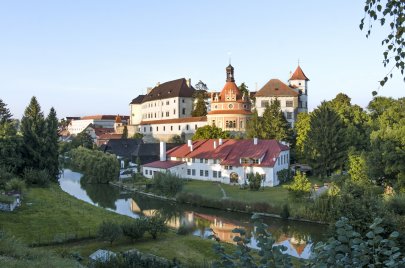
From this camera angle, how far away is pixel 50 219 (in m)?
22.3

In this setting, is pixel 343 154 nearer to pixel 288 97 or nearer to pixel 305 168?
pixel 305 168

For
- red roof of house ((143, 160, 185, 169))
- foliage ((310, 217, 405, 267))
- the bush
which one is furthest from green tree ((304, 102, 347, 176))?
foliage ((310, 217, 405, 267))

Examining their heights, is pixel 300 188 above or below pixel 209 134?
below

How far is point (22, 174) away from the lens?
3812 cm

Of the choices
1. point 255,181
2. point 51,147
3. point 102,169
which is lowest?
point 255,181

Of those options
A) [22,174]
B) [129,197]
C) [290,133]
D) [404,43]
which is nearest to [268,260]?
[404,43]

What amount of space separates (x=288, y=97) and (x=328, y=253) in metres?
63.4

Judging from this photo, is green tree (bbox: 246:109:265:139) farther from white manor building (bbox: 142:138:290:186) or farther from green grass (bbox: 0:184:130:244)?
green grass (bbox: 0:184:130:244)

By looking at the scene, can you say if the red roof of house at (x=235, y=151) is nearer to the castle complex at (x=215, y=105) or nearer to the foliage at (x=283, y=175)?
the foliage at (x=283, y=175)

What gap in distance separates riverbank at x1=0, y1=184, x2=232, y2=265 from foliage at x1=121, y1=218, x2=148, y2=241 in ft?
1.14

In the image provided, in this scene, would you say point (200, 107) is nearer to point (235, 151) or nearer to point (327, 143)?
point (235, 151)

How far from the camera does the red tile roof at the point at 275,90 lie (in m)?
66.2

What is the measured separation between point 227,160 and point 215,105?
23150 mm

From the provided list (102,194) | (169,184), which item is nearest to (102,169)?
(102,194)
